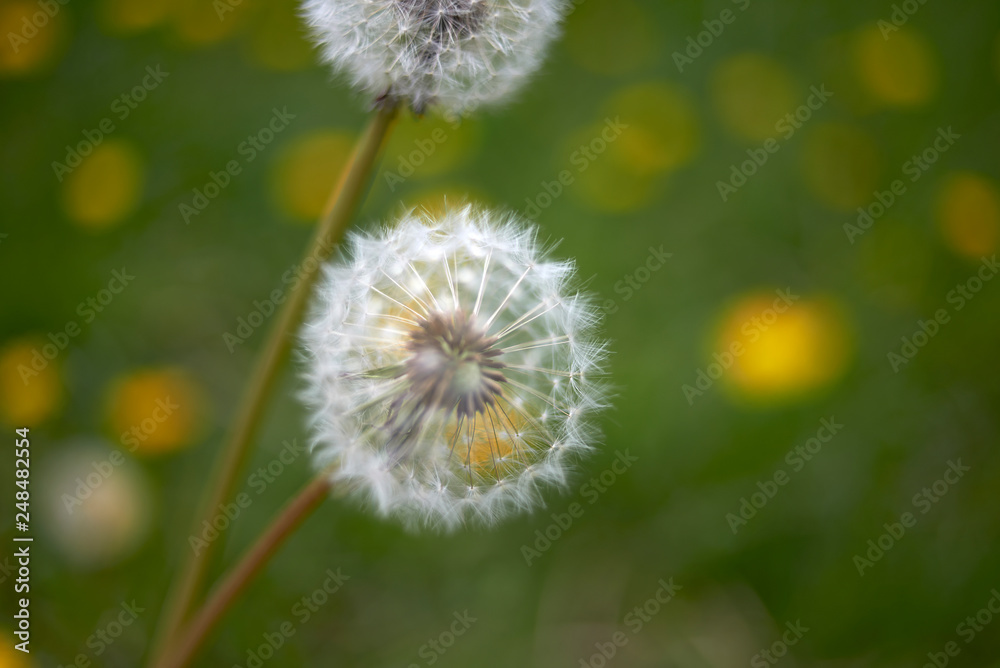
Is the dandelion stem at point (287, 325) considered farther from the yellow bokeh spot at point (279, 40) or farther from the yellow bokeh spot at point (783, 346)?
the yellow bokeh spot at point (279, 40)

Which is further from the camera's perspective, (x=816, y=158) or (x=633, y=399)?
(x=816, y=158)

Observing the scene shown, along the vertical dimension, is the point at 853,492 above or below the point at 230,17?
above

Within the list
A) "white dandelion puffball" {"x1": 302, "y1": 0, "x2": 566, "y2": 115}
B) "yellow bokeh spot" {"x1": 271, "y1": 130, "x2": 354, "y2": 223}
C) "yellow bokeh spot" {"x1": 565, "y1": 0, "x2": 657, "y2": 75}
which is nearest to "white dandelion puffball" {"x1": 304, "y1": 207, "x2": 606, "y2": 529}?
"white dandelion puffball" {"x1": 302, "y1": 0, "x2": 566, "y2": 115}

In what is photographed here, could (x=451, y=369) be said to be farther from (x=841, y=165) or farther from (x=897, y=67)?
(x=897, y=67)

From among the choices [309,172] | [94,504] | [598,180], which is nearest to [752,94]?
[598,180]

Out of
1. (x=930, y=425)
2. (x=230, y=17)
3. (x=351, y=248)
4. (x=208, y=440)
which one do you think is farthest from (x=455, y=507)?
(x=230, y=17)

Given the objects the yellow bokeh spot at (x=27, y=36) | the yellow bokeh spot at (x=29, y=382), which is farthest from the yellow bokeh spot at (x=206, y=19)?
the yellow bokeh spot at (x=29, y=382)

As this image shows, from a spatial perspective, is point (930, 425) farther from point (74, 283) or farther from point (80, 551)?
point (74, 283)
